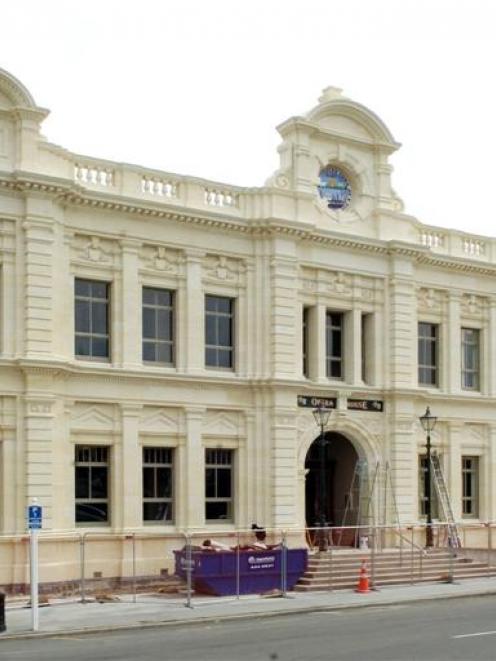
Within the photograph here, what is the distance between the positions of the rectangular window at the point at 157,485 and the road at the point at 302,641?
291 inches

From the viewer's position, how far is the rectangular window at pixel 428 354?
3834 cm

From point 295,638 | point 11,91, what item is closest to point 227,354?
point 11,91

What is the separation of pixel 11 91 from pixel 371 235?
12.8 meters

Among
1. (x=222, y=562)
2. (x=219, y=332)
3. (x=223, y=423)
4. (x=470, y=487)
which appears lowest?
(x=222, y=562)

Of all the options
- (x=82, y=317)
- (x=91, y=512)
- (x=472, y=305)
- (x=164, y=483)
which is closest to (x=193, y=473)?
(x=164, y=483)

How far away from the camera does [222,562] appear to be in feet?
93.6

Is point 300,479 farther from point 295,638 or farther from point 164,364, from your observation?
point 295,638

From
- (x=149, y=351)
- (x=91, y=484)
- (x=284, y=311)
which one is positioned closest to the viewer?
(x=91, y=484)

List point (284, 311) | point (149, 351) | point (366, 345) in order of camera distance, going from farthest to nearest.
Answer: point (366, 345) < point (284, 311) < point (149, 351)

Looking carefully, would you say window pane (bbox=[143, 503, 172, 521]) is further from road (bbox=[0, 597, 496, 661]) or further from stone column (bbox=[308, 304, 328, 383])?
road (bbox=[0, 597, 496, 661])

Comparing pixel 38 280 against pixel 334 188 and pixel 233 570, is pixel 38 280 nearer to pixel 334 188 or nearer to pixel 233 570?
pixel 233 570

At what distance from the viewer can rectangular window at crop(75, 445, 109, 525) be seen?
100 ft

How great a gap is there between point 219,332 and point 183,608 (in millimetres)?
9687

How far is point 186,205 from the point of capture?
32.7 metres
